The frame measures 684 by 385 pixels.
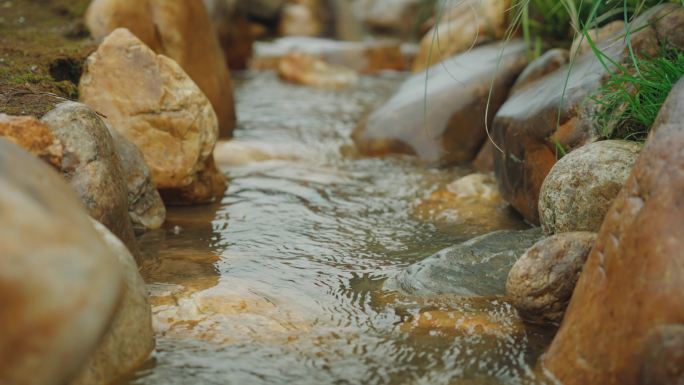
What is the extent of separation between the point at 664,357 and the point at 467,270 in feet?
4.55

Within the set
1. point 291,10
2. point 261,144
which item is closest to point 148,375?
point 261,144

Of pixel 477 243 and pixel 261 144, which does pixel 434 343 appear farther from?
pixel 261 144

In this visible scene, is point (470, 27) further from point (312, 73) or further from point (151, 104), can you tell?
→ point (151, 104)

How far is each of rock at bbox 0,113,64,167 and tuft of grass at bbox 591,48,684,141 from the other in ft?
8.82

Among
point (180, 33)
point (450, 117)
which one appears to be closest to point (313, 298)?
point (450, 117)

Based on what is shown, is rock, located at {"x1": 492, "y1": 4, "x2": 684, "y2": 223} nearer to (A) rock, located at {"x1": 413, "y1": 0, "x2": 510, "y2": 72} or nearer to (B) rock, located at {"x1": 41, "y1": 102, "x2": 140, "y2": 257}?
(B) rock, located at {"x1": 41, "y1": 102, "x2": 140, "y2": 257}

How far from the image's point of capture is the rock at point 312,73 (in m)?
10.6

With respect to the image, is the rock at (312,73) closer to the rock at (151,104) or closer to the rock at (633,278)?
the rock at (151,104)

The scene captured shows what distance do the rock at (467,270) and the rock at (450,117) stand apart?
2.62 meters

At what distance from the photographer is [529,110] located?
4820 mm

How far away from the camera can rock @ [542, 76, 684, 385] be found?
96.5 inches

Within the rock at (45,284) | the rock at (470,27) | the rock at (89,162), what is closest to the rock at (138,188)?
the rock at (89,162)

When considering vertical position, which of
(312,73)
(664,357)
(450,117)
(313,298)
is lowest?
(312,73)

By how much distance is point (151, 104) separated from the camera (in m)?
4.88
